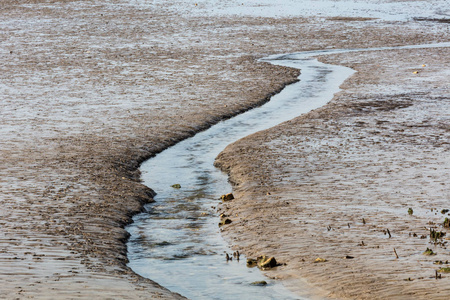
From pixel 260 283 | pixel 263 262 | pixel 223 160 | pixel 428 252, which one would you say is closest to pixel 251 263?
pixel 263 262

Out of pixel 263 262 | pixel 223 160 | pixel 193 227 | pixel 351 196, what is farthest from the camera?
pixel 223 160

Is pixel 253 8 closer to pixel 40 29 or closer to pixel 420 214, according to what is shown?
pixel 40 29

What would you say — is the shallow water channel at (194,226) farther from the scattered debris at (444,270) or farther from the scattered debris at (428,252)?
the scattered debris at (428,252)

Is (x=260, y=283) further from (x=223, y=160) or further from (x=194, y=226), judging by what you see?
(x=223, y=160)

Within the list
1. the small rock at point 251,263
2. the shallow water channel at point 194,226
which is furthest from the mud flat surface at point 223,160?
the small rock at point 251,263

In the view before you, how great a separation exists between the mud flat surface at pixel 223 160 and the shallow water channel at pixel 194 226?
1.10 ft

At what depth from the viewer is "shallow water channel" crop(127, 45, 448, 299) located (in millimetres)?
9188

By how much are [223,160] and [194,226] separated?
460cm

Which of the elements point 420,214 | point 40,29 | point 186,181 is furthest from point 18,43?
point 420,214

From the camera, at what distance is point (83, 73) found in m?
28.9

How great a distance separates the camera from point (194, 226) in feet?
38.3

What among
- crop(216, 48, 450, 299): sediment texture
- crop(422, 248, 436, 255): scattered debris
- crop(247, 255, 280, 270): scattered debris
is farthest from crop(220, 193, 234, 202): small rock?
crop(422, 248, 436, 255): scattered debris

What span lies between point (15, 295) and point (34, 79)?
20223 mm

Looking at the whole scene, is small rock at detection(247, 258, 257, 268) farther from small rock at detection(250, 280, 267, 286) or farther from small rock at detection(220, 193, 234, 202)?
small rock at detection(220, 193, 234, 202)
